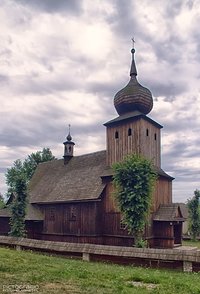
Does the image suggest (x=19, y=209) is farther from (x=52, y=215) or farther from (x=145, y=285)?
(x=145, y=285)

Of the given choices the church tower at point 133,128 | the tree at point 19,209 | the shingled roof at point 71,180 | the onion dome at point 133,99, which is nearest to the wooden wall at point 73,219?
the shingled roof at point 71,180

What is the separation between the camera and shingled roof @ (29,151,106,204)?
28781mm

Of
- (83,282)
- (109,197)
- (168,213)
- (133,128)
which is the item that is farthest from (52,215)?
(83,282)

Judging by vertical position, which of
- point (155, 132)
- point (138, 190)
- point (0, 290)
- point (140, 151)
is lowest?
point (0, 290)

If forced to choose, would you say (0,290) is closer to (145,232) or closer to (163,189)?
(145,232)

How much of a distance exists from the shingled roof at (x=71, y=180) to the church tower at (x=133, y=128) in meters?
2.46

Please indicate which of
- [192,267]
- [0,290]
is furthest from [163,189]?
[0,290]

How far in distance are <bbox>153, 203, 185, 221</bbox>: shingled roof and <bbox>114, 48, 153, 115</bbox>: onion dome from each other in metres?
8.76

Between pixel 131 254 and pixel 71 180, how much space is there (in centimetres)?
1720

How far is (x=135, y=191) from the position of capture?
2203cm

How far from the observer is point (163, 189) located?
2830 cm

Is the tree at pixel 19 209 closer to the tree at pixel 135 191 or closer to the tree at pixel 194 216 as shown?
the tree at pixel 135 191

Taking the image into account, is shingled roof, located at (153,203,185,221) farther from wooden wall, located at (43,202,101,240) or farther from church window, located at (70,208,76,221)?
church window, located at (70,208,76,221)

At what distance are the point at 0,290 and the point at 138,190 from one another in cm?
1461
